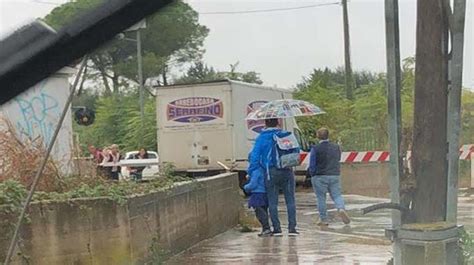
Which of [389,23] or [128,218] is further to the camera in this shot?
[128,218]

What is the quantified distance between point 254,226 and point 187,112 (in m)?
9.04

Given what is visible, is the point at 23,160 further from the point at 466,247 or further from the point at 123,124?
the point at 123,124

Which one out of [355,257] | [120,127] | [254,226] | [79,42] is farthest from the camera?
[120,127]

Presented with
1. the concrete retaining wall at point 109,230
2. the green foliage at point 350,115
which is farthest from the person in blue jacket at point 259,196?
the green foliage at point 350,115

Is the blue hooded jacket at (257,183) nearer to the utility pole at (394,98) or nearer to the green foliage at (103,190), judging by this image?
the green foliage at (103,190)

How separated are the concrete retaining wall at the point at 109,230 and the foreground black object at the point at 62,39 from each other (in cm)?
430

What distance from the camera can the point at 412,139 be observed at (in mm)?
6215

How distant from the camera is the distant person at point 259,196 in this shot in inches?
430

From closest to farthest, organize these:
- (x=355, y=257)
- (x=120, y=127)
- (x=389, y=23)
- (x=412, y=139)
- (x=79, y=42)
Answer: (x=79, y=42)
(x=389, y=23)
(x=412, y=139)
(x=355, y=257)
(x=120, y=127)

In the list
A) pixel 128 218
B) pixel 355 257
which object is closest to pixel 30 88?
pixel 128 218

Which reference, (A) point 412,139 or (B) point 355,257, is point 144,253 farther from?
(A) point 412,139

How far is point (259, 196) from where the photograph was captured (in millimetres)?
10984

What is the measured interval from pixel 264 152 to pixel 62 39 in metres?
8.13

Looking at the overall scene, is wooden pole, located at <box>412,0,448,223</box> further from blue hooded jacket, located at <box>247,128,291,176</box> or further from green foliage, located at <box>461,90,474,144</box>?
blue hooded jacket, located at <box>247,128,291,176</box>
